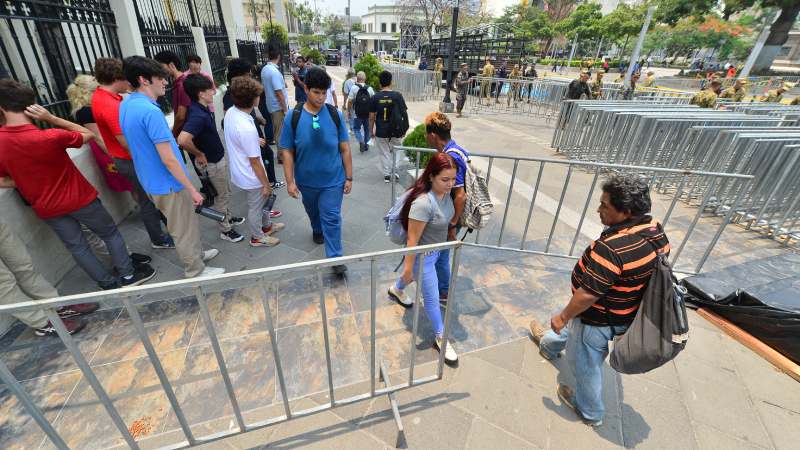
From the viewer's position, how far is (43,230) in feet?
10.4

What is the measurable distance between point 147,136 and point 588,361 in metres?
3.64

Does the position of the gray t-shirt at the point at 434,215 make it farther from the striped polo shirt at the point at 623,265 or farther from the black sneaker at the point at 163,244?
the black sneaker at the point at 163,244

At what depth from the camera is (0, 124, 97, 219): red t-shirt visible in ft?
8.20

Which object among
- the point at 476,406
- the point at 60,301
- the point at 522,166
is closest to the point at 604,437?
the point at 476,406

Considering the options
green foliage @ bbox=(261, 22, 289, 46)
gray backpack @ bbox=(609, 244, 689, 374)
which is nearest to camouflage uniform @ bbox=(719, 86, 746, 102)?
gray backpack @ bbox=(609, 244, 689, 374)

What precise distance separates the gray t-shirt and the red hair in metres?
0.07

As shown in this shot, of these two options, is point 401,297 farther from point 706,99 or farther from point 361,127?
point 706,99

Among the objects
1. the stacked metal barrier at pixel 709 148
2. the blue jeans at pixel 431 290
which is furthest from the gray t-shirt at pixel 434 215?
the stacked metal barrier at pixel 709 148

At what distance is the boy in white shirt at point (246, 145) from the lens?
3.32 m

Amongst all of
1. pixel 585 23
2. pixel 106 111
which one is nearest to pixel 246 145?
pixel 106 111

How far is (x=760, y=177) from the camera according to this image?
5.04 metres

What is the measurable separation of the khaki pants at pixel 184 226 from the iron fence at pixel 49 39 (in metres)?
2.11

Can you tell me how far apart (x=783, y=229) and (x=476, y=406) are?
5657 mm

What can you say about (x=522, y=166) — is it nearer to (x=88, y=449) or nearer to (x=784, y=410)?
(x=784, y=410)
